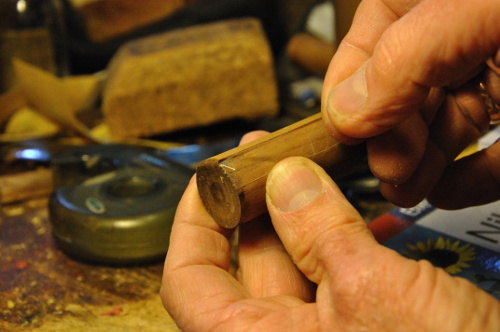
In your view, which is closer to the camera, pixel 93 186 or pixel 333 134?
pixel 333 134

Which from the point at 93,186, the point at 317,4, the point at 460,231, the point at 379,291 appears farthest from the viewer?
the point at 317,4

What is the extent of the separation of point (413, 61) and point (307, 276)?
256mm

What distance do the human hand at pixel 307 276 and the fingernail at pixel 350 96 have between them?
71 millimetres

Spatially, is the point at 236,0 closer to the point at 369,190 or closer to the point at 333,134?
the point at 369,190

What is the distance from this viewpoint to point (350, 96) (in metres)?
0.57

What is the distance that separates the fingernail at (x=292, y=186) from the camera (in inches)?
21.9

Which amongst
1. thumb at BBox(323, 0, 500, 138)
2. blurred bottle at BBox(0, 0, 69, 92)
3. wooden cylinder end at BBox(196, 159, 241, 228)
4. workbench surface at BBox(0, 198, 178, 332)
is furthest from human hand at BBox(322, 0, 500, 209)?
blurred bottle at BBox(0, 0, 69, 92)

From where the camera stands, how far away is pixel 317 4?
75.1 inches

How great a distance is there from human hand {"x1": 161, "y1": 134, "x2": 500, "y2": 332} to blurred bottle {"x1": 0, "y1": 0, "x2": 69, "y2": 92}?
4.01 feet

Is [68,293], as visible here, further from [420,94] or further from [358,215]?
[420,94]

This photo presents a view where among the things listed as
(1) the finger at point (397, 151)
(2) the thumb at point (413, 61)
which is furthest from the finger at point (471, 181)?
(2) the thumb at point (413, 61)

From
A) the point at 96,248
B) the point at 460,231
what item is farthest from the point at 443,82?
the point at 96,248

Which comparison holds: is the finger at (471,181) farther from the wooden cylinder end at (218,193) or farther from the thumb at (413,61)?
the wooden cylinder end at (218,193)

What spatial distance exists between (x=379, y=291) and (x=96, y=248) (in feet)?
1.67
